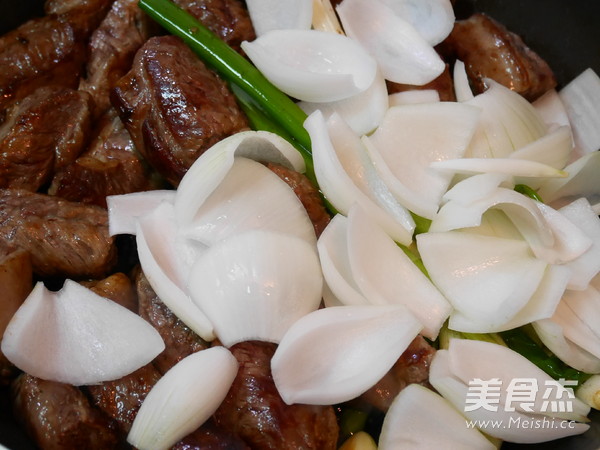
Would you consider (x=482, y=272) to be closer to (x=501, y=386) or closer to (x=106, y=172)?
(x=501, y=386)

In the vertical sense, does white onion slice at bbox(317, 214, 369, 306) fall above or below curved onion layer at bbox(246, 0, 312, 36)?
below

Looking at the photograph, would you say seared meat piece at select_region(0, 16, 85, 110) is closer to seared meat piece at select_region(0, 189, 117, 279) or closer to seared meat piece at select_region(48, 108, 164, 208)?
seared meat piece at select_region(48, 108, 164, 208)

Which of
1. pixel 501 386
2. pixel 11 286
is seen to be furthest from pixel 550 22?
pixel 11 286

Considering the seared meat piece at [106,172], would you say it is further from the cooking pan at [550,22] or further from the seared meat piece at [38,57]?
the cooking pan at [550,22]

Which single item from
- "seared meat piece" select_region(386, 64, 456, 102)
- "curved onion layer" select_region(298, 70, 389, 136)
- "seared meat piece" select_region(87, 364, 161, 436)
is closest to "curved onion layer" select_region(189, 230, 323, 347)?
"seared meat piece" select_region(87, 364, 161, 436)

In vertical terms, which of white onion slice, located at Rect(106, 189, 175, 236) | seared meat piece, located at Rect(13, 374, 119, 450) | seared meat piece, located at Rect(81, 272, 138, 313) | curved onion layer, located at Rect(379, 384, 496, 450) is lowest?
curved onion layer, located at Rect(379, 384, 496, 450)

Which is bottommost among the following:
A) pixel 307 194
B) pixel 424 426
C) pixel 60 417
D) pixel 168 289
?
pixel 424 426

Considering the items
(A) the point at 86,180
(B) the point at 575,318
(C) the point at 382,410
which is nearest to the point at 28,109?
(A) the point at 86,180
